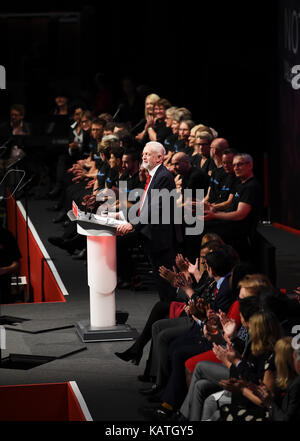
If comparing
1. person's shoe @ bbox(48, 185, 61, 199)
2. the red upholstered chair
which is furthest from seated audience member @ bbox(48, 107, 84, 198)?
the red upholstered chair

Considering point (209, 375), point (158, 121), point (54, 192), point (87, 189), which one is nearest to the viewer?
point (209, 375)

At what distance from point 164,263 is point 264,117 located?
4.95 metres

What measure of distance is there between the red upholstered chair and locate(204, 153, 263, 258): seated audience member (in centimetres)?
207

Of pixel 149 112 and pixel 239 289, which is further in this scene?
pixel 149 112

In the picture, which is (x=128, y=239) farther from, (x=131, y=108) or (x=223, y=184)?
(x=131, y=108)

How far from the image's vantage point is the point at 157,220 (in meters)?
6.73

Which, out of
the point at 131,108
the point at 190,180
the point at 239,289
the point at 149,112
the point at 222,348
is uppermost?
the point at 131,108

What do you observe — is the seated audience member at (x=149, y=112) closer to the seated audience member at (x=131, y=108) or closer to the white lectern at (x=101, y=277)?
the seated audience member at (x=131, y=108)

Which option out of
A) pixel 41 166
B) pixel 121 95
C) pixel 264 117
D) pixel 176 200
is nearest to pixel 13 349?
pixel 176 200

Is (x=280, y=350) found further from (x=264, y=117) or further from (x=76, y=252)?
(x=264, y=117)

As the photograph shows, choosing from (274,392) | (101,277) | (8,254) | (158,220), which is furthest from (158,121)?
(274,392)

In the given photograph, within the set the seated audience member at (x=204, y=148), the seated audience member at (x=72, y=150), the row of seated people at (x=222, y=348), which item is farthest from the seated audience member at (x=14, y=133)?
the row of seated people at (x=222, y=348)

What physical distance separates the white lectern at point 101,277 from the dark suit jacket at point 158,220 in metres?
0.33

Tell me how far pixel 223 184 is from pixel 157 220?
3.72 feet
